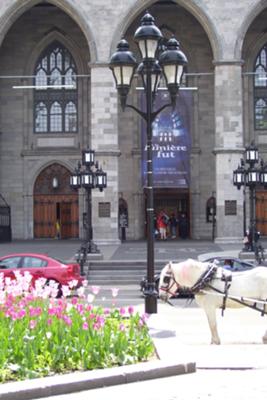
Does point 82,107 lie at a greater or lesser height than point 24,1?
lesser

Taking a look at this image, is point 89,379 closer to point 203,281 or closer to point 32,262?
point 203,281

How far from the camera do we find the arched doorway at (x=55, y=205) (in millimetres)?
39625

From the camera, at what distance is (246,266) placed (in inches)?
867

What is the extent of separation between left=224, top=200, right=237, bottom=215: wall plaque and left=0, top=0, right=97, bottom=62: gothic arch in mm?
8525

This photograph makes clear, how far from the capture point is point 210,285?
40.1 feet

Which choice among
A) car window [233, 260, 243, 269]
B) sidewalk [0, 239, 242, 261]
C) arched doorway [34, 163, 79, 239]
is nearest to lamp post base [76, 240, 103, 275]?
sidewalk [0, 239, 242, 261]

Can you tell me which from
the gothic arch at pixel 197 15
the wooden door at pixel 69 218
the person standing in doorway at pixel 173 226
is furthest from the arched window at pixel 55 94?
the person standing in doorway at pixel 173 226

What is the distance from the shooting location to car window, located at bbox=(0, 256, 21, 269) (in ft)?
73.7

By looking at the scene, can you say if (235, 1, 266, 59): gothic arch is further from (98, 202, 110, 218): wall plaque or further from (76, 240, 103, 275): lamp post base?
(76, 240, 103, 275): lamp post base

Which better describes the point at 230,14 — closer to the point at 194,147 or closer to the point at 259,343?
the point at 194,147

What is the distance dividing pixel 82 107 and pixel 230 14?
31.3 ft

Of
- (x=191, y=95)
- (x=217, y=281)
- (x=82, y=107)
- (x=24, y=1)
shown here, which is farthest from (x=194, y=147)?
(x=217, y=281)

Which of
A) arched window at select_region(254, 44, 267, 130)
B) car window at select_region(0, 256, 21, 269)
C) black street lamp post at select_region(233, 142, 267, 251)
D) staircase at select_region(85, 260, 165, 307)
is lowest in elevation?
staircase at select_region(85, 260, 165, 307)

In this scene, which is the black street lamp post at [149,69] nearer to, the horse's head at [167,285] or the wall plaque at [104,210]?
the horse's head at [167,285]
